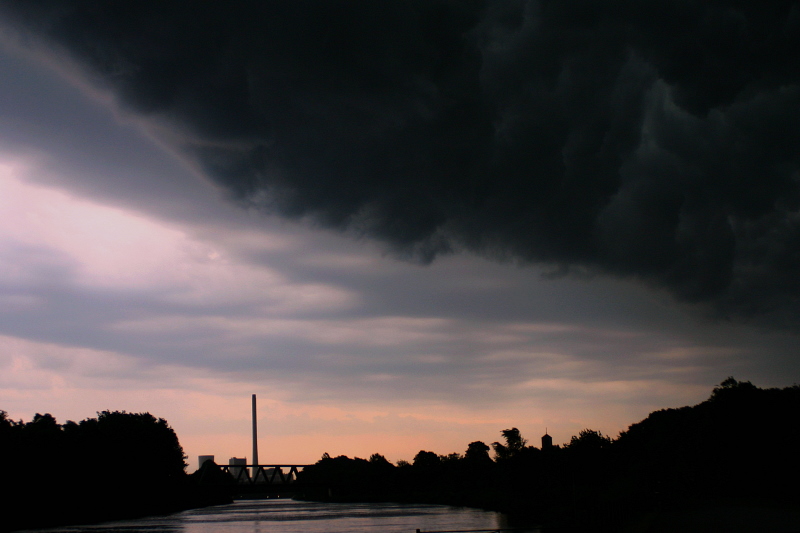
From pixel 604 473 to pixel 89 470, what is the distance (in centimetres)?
10006

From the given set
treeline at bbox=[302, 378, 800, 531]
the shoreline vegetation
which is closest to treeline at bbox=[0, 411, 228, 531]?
the shoreline vegetation

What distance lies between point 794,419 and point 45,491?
115780 mm

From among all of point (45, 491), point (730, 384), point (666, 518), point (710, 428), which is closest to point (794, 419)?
point (710, 428)

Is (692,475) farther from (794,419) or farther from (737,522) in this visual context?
(737,522)

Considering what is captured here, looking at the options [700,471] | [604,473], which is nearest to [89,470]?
[604,473]

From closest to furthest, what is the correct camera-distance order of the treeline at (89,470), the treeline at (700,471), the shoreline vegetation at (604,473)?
1. the shoreline vegetation at (604,473)
2. the treeline at (700,471)
3. the treeline at (89,470)

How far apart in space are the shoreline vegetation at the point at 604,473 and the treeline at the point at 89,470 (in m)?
0.30

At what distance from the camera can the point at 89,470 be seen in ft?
452

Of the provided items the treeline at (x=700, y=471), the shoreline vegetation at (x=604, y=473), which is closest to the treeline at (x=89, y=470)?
the shoreline vegetation at (x=604, y=473)

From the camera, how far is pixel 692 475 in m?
104

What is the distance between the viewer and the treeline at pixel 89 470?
→ 365 feet

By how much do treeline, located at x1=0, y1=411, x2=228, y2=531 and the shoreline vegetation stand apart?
0.97 feet

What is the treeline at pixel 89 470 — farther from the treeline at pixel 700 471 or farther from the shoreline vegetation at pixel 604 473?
the treeline at pixel 700 471

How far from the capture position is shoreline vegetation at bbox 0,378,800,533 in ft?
253
